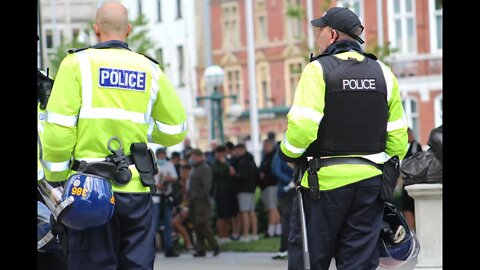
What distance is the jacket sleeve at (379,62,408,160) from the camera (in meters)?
8.78

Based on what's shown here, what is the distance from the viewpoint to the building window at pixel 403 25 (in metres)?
60.1

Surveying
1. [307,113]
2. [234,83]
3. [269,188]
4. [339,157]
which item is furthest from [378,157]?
[234,83]

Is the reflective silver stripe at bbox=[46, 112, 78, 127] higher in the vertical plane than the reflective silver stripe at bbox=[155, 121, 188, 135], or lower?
higher

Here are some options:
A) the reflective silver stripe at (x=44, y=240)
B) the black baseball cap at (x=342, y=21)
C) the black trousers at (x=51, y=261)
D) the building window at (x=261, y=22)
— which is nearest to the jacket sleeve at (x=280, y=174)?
the black trousers at (x=51, y=261)

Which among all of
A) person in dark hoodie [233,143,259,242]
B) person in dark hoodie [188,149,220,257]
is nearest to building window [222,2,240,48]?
person in dark hoodie [233,143,259,242]

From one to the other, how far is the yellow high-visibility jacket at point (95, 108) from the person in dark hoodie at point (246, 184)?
52.9 ft

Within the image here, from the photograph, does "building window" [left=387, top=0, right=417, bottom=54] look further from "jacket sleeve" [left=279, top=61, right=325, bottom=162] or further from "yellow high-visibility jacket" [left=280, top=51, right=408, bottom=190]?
"jacket sleeve" [left=279, top=61, right=325, bottom=162]

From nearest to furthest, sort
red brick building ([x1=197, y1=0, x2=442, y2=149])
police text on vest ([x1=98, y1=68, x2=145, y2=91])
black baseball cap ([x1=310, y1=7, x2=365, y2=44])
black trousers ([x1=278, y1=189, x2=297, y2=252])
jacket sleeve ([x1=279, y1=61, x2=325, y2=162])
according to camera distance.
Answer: police text on vest ([x1=98, y1=68, x2=145, y2=91]) → jacket sleeve ([x1=279, y1=61, x2=325, y2=162]) → black baseball cap ([x1=310, y1=7, x2=365, y2=44]) → black trousers ([x1=278, y1=189, x2=297, y2=252]) → red brick building ([x1=197, y1=0, x2=442, y2=149])

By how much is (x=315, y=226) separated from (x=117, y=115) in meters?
1.45

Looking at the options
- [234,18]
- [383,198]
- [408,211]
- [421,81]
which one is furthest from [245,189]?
[234,18]

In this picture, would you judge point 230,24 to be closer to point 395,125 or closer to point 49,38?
point 49,38
